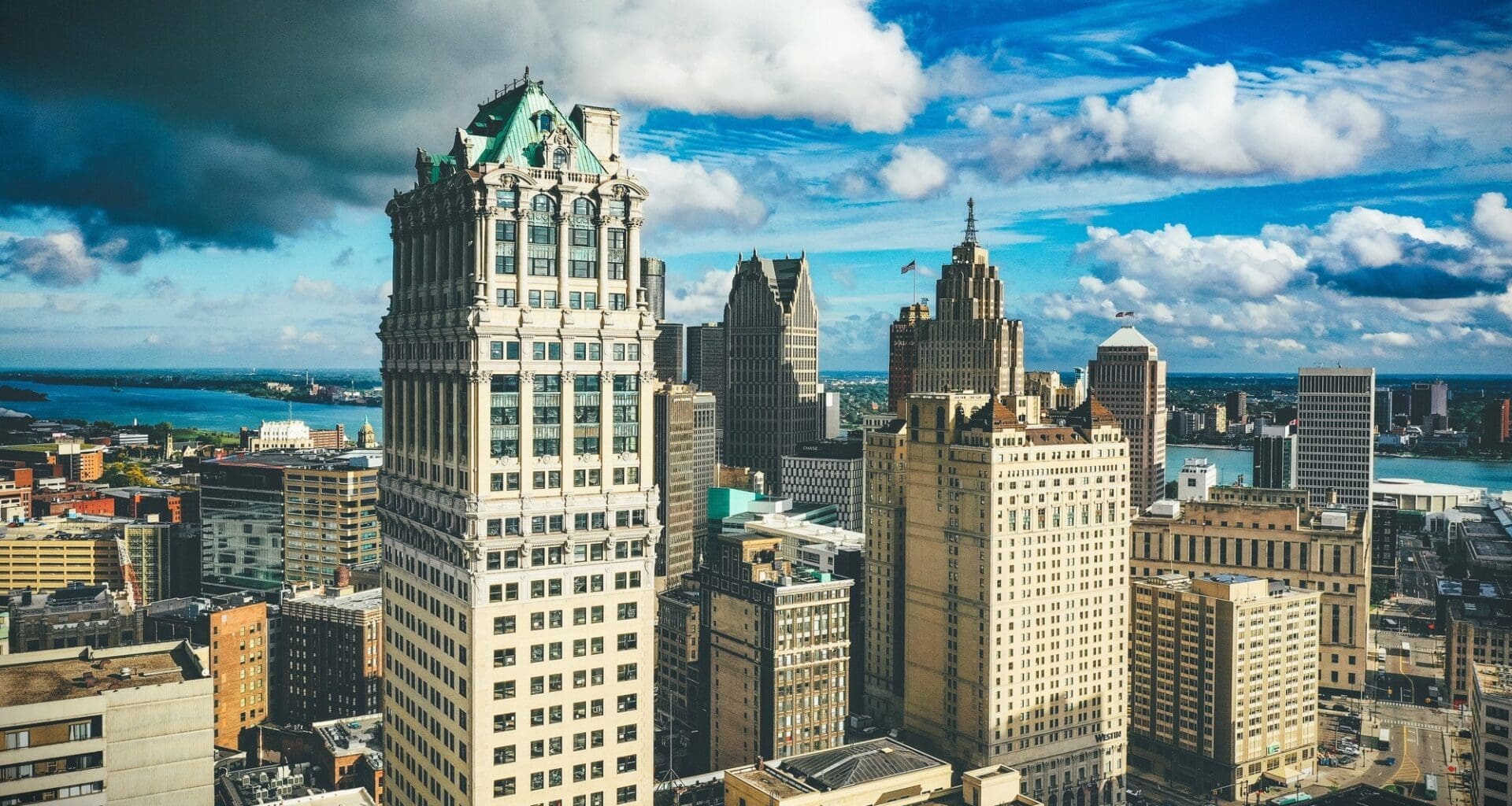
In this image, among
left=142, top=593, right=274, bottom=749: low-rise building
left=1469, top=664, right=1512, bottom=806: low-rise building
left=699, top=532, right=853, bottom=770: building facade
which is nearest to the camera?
left=1469, top=664, right=1512, bottom=806: low-rise building

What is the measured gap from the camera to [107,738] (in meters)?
49.4

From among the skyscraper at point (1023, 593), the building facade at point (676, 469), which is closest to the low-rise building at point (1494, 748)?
the skyscraper at point (1023, 593)

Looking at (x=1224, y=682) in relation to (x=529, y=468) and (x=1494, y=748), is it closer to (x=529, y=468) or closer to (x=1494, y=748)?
(x=1494, y=748)

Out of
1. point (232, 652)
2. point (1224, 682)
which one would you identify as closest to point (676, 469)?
point (232, 652)

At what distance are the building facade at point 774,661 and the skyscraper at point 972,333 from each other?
4824 centimetres

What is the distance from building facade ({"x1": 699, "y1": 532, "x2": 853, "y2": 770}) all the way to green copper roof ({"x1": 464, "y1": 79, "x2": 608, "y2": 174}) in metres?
69.9

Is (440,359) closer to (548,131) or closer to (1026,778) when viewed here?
(548,131)

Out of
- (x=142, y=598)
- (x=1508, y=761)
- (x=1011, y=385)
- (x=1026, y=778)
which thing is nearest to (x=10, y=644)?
(x=142, y=598)

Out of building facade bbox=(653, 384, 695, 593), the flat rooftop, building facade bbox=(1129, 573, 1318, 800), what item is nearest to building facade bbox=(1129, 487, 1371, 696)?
building facade bbox=(1129, 573, 1318, 800)

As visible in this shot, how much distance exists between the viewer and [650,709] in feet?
185

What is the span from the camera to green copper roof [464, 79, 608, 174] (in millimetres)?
54906

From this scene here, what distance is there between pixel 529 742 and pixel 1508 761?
80.0 metres

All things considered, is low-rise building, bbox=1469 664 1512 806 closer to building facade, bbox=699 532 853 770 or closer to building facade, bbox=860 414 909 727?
building facade, bbox=860 414 909 727

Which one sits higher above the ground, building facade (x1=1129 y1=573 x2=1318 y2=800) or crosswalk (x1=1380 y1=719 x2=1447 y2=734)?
building facade (x1=1129 y1=573 x2=1318 y2=800)
